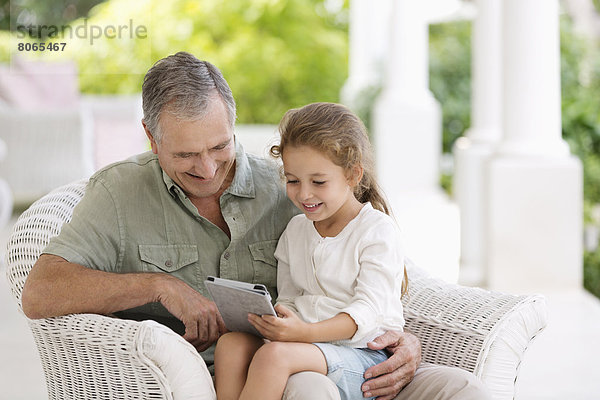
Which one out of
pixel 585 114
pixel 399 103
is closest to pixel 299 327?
pixel 585 114

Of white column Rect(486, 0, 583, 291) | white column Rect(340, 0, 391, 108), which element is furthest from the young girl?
white column Rect(340, 0, 391, 108)

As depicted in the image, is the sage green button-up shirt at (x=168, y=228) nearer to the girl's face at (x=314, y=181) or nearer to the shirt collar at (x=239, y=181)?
the shirt collar at (x=239, y=181)

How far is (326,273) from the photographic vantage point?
A: 6.92ft

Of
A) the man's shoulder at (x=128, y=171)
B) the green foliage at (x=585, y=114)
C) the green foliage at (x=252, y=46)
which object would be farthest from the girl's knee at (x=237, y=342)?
the green foliage at (x=252, y=46)

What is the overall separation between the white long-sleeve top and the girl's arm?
3cm

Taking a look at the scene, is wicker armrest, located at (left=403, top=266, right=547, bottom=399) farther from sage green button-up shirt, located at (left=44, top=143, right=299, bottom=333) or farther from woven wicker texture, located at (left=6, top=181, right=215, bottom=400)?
woven wicker texture, located at (left=6, top=181, right=215, bottom=400)

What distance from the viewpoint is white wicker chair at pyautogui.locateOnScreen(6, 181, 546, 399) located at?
1.86m

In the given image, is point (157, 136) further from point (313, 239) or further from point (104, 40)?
point (104, 40)

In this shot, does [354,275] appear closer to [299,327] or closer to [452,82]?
[299,327]

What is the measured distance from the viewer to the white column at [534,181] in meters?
4.86

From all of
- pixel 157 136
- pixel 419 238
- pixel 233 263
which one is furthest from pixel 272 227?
pixel 419 238

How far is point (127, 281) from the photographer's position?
6.71 ft

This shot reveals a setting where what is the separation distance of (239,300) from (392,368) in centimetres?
42

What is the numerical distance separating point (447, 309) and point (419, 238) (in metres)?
3.95
